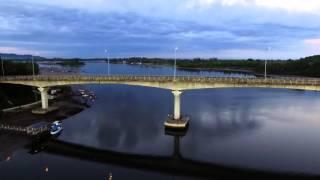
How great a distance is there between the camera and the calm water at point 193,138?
47.8m

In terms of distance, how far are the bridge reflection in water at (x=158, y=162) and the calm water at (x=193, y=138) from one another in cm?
125

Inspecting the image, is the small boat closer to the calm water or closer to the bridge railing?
the calm water

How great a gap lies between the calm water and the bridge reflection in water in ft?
4.10

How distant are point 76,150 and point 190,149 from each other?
17.6 meters

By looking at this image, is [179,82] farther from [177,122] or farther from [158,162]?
[158,162]

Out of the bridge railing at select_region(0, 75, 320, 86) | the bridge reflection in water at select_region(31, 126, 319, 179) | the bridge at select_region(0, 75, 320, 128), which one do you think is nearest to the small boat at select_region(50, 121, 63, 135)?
the bridge reflection in water at select_region(31, 126, 319, 179)

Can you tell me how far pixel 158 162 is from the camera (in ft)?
169

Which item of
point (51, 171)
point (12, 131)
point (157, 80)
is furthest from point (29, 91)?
point (51, 171)

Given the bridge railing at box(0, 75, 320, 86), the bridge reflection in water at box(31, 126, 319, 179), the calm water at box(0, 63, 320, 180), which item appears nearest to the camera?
the bridge reflection in water at box(31, 126, 319, 179)

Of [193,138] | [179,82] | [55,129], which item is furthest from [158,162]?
[179,82]

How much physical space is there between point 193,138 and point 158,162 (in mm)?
12452

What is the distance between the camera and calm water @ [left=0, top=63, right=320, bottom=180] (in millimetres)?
47750

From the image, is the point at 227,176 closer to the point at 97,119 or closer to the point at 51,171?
the point at 51,171

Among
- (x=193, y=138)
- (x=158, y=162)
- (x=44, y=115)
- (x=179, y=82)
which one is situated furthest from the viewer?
(x=44, y=115)
